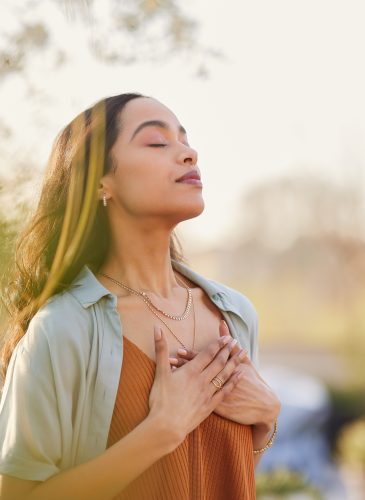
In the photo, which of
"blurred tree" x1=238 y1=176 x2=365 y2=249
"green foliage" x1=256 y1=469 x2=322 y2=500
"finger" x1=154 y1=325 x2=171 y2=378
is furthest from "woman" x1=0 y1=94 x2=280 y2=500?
"blurred tree" x1=238 y1=176 x2=365 y2=249

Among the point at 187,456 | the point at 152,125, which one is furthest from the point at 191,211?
the point at 187,456

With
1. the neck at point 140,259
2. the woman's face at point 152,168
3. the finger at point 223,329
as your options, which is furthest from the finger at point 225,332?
the woman's face at point 152,168

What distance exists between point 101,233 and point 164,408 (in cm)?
41

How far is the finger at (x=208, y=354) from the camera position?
1.54 meters

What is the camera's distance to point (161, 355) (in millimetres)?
1521

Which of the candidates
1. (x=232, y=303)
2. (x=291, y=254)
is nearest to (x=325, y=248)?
(x=291, y=254)

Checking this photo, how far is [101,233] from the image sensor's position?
1712 mm

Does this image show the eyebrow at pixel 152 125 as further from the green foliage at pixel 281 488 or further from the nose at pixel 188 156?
the green foliage at pixel 281 488

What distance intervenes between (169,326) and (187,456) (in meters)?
0.25

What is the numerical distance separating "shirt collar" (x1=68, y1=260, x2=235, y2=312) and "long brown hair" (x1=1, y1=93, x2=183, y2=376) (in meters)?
0.05

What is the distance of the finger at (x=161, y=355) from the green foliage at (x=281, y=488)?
318 centimetres

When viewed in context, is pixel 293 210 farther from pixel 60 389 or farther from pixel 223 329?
pixel 60 389

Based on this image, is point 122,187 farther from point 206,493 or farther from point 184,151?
point 206,493

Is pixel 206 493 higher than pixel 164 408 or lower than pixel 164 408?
lower
